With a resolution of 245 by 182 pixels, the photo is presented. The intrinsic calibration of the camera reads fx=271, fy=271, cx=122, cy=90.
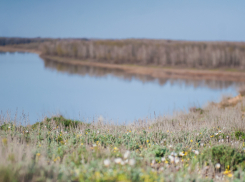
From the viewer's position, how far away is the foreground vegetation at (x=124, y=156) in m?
3.42

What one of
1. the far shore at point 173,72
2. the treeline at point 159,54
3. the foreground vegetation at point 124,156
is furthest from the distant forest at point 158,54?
the foreground vegetation at point 124,156

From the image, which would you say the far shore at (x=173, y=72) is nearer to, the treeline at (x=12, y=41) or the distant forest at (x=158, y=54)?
the treeline at (x=12, y=41)

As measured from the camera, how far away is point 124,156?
3.77 metres

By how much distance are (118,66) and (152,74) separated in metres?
8.90

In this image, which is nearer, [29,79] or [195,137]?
[195,137]

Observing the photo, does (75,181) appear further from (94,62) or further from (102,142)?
(94,62)

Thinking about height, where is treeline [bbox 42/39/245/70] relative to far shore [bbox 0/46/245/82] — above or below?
above

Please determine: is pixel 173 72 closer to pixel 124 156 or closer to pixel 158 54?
pixel 158 54

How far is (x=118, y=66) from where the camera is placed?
49375 mm

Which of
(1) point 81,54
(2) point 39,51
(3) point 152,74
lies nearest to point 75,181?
(3) point 152,74

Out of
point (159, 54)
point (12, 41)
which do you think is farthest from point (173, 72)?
point (12, 41)

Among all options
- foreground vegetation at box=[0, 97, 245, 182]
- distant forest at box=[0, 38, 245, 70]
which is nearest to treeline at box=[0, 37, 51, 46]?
distant forest at box=[0, 38, 245, 70]

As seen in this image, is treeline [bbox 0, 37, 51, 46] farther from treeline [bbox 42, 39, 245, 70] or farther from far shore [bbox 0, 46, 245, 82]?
treeline [bbox 42, 39, 245, 70]

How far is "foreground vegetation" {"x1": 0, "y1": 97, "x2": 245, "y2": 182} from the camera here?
3416 millimetres
